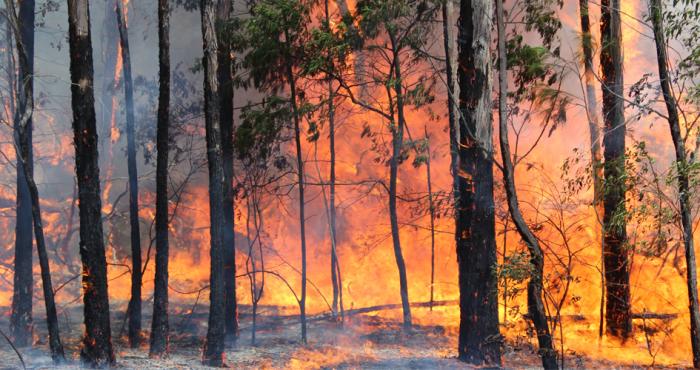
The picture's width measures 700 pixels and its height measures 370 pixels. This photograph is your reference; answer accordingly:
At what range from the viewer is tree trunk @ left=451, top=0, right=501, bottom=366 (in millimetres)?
12320

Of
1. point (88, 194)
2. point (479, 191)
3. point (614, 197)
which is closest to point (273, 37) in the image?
point (88, 194)

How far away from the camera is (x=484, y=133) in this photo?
40.7 ft

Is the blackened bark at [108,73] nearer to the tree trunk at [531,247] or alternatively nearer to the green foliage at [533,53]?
the green foliage at [533,53]

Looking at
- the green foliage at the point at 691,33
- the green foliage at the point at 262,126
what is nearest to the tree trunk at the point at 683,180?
the green foliage at the point at 691,33

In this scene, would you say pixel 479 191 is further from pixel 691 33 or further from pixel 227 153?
pixel 227 153

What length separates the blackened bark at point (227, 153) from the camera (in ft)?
60.5

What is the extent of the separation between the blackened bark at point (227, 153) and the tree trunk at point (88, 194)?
5474mm

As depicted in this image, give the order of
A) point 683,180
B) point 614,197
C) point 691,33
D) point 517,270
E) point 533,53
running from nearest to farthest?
point 517,270 < point 683,180 < point 691,33 < point 614,197 < point 533,53

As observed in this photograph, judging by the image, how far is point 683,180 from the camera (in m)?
12.0

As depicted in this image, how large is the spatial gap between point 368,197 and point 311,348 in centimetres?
1096

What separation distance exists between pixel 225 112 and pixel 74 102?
19.0ft

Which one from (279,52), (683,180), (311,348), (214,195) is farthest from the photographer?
(279,52)

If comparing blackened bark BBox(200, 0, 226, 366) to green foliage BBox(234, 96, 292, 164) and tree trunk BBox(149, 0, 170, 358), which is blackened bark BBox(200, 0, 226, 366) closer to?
tree trunk BBox(149, 0, 170, 358)

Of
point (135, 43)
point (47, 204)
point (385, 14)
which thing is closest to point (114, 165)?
point (47, 204)
